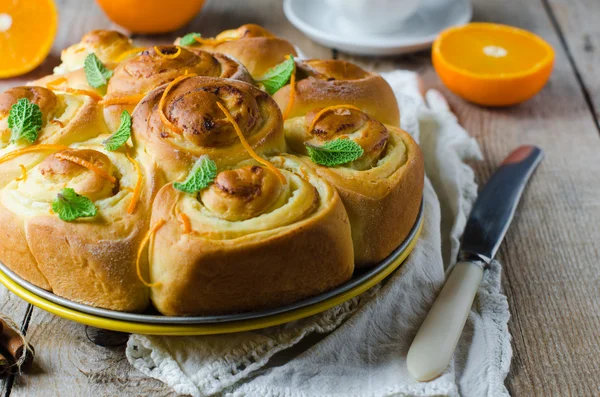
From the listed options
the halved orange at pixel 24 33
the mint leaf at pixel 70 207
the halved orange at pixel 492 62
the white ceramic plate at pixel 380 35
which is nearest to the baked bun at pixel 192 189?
the mint leaf at pixel 70 207

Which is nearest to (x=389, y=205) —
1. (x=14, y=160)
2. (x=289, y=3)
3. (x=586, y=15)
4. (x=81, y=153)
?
(x=81, y=153)

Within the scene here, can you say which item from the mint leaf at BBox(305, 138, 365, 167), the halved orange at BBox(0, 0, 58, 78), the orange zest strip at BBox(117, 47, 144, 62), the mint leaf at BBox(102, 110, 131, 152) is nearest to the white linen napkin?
the mint leaf at BBox(305, 138, 365, 167)

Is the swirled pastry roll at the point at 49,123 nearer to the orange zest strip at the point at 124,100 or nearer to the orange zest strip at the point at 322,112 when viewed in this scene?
the orange zest strip at the point at 124,100

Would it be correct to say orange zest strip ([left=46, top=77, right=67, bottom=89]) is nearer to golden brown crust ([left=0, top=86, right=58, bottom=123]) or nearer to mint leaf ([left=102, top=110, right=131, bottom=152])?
golden brown crust ([left=0, top=86, right=58, bottom=123])

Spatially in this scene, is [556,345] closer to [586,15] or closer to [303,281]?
[303,281]

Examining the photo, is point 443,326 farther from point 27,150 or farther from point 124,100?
point 27,150

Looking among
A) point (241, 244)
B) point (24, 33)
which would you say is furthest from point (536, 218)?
point (24, 33)

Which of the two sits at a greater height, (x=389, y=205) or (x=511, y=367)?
(x=389, y=205)
